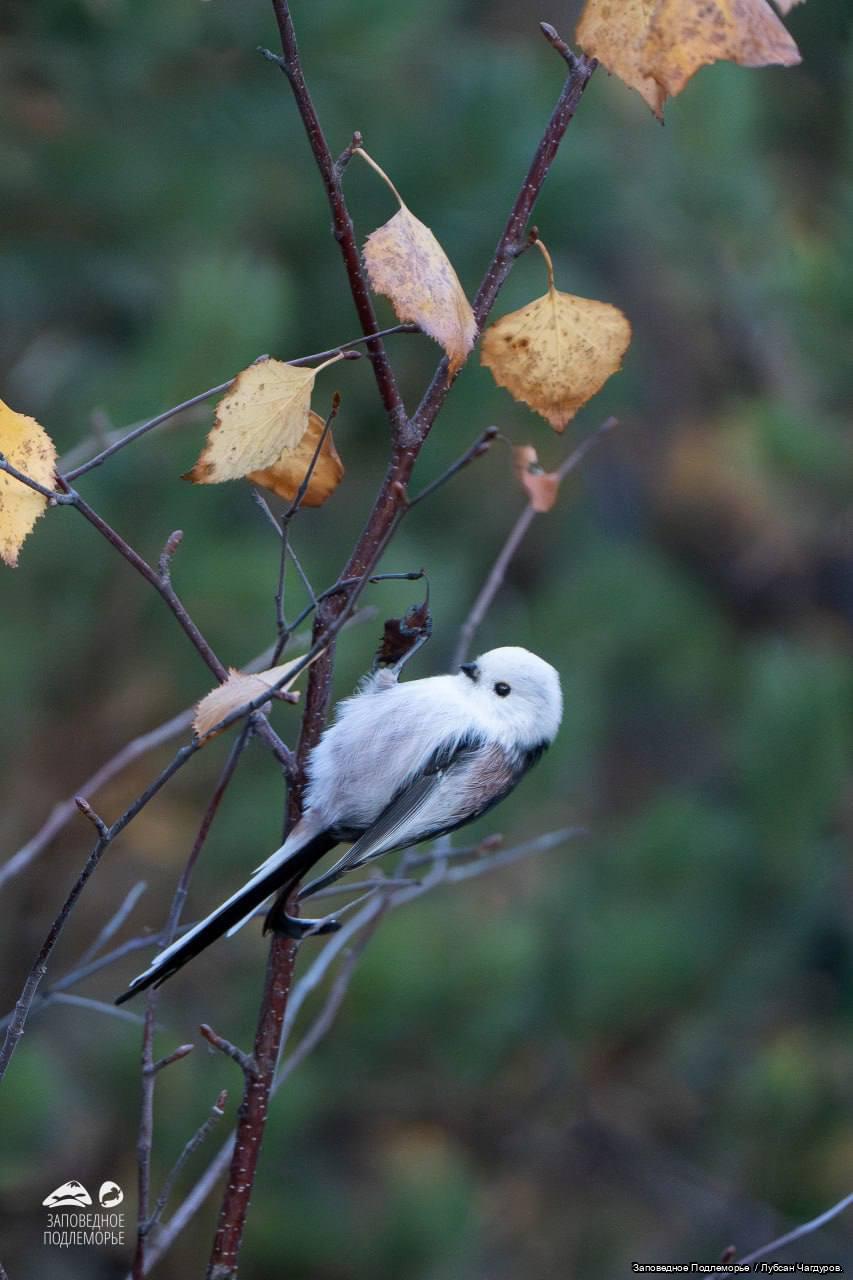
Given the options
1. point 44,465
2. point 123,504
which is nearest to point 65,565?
point 123,504

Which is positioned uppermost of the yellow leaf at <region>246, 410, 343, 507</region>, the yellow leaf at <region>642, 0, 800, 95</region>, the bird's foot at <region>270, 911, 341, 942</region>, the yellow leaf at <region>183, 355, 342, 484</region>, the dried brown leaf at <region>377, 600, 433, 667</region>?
the yellow leaf at <region>642, 0, 800, 95</region>

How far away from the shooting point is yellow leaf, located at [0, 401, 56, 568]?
1006 millimetres

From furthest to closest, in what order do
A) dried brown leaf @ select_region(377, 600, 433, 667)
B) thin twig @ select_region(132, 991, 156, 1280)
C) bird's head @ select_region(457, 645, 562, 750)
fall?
bird's head @ select_region(457, 645, 562, 750) < dried brown leaf @ select_region(377, 600, 433, 667) < thin twig @ select_region(132, 991, 156, 1280)

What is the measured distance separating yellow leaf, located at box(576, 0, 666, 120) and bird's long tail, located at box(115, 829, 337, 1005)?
729mm

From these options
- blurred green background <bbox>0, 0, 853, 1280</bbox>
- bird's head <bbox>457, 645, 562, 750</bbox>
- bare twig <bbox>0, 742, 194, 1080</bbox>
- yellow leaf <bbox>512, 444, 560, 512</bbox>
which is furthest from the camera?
blurred green background <bbox>0, 0, 853, 1280</bbox>

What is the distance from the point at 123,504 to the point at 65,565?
0.56 feet

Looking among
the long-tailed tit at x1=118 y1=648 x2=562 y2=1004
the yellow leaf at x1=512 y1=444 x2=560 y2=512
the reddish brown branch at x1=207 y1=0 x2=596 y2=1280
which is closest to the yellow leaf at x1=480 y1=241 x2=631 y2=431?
the reddish brown branch at x1=207 y1=0 x2=596 y2=1280

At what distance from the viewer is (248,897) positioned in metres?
1.26

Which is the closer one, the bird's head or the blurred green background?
the bird's head

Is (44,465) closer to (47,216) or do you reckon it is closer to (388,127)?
(47,216)

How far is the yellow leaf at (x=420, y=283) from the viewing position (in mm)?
951

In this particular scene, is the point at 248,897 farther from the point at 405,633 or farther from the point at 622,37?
the point at 622,37

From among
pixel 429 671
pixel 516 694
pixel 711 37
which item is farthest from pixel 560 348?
pixel 429 671

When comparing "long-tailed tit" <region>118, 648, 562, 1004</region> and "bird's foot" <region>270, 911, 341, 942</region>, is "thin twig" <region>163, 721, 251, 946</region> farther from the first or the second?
"long-tailed tit" <region>118, 648, 562, 1004</region>
